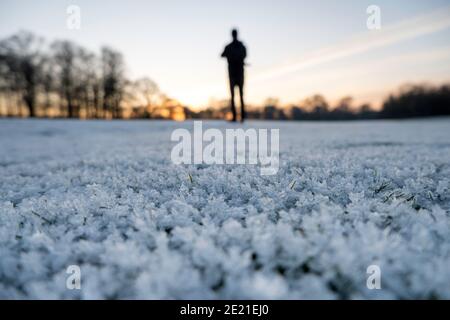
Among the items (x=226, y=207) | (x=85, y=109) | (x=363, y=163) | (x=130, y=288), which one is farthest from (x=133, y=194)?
(x=85, y=109)

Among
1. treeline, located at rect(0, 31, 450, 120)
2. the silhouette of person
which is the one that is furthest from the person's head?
treeline, located at rect(0, 31, 450, 120)

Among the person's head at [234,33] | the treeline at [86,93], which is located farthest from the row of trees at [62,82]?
the person's head at [234,33]

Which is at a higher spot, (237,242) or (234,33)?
(234,33)

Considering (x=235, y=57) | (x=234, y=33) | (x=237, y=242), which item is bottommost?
(x=237, y=242)

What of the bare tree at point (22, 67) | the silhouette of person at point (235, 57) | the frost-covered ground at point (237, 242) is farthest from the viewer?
the bare tree at point (22, 67)

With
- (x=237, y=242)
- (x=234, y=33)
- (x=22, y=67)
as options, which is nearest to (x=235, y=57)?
(x=234, y=33)

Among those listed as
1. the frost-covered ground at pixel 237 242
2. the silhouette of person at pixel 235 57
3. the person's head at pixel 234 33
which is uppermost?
the person's head at pixel 234 33

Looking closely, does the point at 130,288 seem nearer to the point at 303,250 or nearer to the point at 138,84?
the point at 303,250

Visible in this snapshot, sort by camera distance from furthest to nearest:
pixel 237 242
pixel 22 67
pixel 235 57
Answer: pixel 22 67 → pixel 235 57 → pixel 237 242

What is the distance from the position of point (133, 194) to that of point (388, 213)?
1.65m

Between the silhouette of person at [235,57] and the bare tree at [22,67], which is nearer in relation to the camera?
the silhouette of person at [235,57]

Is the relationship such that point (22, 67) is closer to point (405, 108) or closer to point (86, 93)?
point (86, 93)

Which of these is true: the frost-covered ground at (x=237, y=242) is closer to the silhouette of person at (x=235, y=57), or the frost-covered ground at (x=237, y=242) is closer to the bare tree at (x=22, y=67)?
the silhouette of person at (x=235, y=57)

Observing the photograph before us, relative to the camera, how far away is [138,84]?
1992 inches
